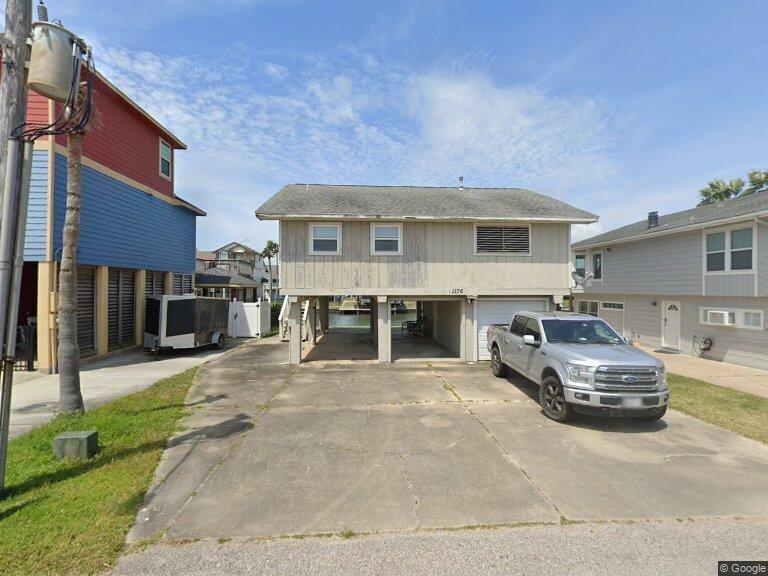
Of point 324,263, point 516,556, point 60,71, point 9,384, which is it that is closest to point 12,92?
point 60,71

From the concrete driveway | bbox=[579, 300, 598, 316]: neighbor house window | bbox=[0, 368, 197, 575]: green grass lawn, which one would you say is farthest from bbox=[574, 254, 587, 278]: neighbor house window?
bbox=[0, 368, 197, 575]: green grass lawn

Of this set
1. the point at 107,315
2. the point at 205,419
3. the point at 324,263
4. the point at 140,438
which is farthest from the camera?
the point at 107,315

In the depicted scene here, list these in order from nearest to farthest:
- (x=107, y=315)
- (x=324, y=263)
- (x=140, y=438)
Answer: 1. (x=140, y=438)
2. (x=324, y=263)
3. (x=107, y=315)

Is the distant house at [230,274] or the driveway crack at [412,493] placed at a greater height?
the distant house at [230,274]

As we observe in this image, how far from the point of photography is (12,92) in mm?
4367

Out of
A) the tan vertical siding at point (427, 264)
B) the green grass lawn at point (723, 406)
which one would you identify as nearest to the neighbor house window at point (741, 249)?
the green grass lawn at point (723, 406)

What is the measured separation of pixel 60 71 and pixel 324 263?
8591 mm

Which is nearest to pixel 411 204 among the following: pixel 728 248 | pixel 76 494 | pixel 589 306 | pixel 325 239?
pixel 325 239

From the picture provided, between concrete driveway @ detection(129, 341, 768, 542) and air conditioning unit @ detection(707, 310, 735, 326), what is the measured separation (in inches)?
351

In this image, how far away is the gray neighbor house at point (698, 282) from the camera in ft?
41.4

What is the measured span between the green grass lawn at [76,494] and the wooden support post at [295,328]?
5.57m

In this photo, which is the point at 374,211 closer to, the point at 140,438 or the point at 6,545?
the point at 140,438

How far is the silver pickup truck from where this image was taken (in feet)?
20.8

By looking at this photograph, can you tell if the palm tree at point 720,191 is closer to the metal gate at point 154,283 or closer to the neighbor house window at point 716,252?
the neighbor house window at point 716,252
